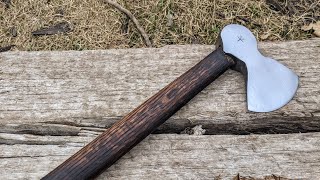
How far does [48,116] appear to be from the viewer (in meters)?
1.79

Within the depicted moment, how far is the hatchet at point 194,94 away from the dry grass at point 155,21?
2.64 ft

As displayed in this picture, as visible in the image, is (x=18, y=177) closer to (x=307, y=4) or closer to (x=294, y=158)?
(x=294, y=158)

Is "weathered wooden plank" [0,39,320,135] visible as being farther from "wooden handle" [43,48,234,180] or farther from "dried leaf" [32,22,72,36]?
"dried leaf" [32,22,72,36]

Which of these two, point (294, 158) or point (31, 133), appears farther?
point (31, 133)

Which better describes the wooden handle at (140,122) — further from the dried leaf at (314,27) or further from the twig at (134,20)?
the dried leaf at (314,27)

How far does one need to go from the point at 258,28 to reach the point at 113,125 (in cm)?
139

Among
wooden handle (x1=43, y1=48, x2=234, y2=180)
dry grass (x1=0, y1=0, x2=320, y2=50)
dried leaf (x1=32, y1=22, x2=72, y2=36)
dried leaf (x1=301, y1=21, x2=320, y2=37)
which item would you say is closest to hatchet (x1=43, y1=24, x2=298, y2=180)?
wooden handle (x1=43, y1=48, x2=234, y2=180)

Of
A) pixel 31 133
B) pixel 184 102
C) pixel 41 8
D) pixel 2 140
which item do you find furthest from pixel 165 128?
pixel 41 8

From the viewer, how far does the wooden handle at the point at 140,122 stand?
62.2 inches

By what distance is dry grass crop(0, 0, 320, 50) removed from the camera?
2662mm

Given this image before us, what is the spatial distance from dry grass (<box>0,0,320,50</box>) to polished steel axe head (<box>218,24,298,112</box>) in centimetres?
80

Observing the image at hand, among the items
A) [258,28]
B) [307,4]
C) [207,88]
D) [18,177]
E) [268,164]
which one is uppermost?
[307,4]

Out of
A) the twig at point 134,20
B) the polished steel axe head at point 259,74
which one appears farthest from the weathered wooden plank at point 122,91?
the twig at point 134,20

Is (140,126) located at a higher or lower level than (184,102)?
lower
